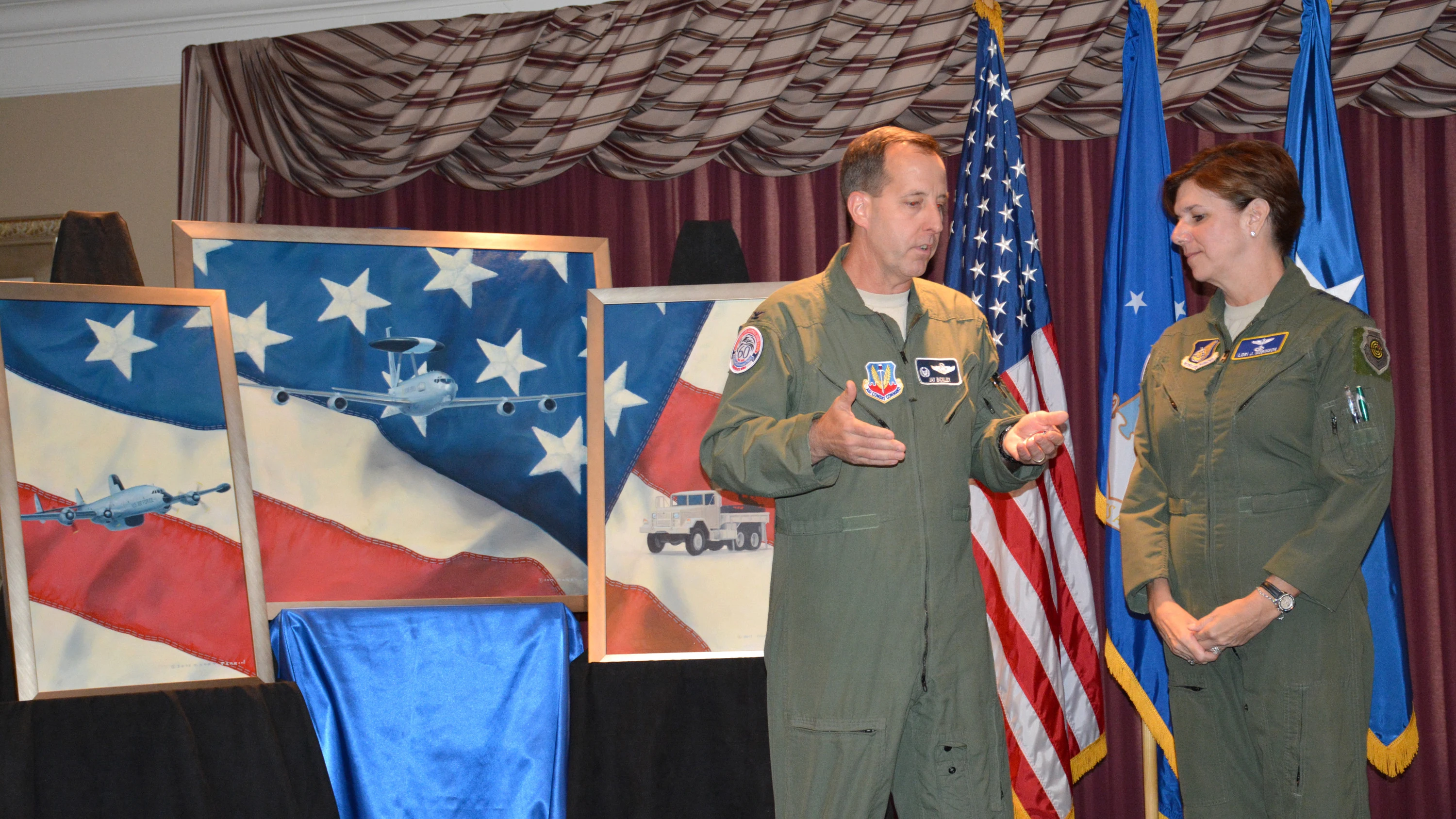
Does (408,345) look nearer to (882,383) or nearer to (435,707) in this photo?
(435,707)

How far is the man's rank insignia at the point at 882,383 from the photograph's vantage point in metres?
1.95

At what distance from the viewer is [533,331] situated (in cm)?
310

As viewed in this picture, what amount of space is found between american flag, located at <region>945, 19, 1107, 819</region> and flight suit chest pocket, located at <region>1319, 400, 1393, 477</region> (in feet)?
3.39

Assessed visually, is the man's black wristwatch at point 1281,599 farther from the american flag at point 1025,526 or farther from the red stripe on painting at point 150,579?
the red stripe on painting at point 150,579

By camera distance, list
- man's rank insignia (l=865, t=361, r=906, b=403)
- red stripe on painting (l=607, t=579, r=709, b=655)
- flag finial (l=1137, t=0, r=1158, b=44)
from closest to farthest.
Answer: man's rank insignia (l=865, t=361, r=906, b=403) < red stripe on painting (l=607, t=579, r=709, b=655) < flag finial (l=1137, t=0, r=1158, b=44)

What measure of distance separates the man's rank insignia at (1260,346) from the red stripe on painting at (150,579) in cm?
243

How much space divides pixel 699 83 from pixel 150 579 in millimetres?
2285

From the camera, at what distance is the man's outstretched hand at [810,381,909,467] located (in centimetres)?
168

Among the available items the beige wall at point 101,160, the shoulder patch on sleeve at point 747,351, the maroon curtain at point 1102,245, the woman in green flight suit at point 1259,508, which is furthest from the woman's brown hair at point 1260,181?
the beige wall at point 101,160

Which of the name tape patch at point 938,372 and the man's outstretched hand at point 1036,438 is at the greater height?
the name tape patch at point 938,372

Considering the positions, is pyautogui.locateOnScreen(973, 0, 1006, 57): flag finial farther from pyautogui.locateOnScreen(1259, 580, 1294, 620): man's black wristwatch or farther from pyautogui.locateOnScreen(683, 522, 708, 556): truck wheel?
pyautogui.locateOnScreen(1259, 580, 1294, 620): man's black wristwatch

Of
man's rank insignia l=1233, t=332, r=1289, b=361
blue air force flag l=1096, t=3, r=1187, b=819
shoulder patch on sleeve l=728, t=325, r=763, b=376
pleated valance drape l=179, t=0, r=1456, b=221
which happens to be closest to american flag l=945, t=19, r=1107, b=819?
blue air force flag l=1096, t=3, r=1187, b=819

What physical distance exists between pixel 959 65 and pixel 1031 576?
173cm

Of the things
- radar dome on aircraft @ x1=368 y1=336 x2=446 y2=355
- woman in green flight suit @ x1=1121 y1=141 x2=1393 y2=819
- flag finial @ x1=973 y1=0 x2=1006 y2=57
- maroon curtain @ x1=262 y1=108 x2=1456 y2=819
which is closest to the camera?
woman in green flight suit @ x1=1121 y1=141 x2=1393 y2=819
